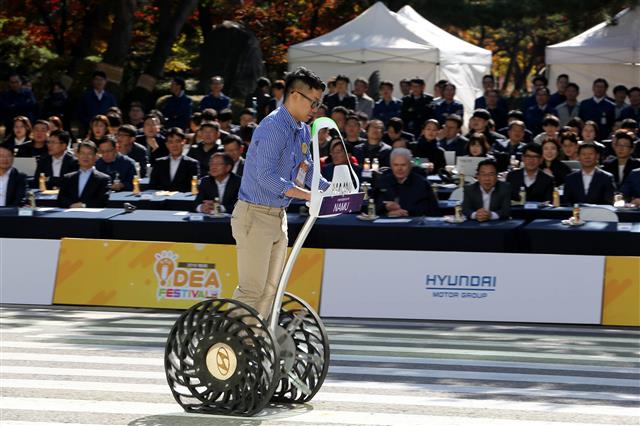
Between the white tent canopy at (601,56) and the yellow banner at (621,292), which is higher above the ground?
the white tent canopy at (601,56)

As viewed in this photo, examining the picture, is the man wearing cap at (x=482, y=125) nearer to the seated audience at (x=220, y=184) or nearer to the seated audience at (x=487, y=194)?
→ the seated audience at (x=487, y=194)

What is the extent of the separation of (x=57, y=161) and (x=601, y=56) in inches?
601

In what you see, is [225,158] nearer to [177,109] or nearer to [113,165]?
[113,165]

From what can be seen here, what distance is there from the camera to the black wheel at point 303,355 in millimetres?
8867

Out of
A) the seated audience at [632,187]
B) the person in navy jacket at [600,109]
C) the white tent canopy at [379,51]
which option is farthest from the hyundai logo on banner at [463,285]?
the white tent canopy at [379,51]

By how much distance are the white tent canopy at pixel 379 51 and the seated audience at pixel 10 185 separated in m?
15.6

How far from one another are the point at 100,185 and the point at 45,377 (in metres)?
6.69

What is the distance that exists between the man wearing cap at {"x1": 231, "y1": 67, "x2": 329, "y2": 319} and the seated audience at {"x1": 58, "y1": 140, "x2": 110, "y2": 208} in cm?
815

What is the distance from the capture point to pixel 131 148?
20375 mm

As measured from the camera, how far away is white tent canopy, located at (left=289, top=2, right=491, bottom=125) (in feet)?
103

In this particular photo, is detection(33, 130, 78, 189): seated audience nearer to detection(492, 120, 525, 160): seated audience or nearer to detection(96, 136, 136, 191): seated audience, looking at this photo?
detection(96, 136, 136, 191): seated audience

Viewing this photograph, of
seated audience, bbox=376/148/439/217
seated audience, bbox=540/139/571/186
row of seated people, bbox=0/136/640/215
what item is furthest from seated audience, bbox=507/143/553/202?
seated audience, bbox=376/148/439/217

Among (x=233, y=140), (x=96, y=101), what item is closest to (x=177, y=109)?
(x=96, y=101)

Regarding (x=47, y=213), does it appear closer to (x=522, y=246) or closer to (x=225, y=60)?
(x=522, y=246)
